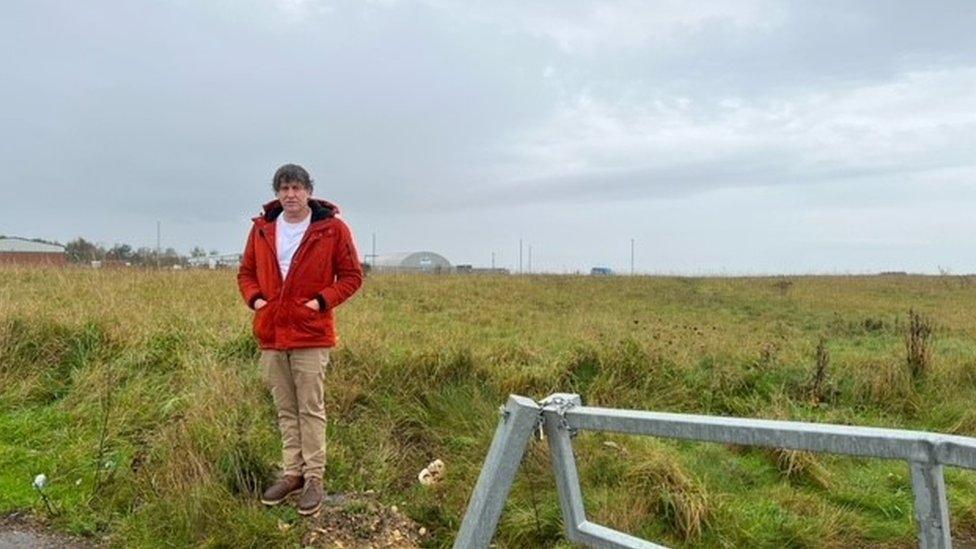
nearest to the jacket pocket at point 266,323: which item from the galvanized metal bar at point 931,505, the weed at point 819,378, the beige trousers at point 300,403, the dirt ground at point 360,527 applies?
the beige trousers at point 300,403

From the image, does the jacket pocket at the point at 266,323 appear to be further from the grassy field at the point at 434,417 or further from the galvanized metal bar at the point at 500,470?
the galvanized metal bar at the point at 500,470

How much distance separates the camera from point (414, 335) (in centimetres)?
888

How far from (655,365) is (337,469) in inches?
144

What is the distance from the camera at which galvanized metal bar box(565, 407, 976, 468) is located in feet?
5.46

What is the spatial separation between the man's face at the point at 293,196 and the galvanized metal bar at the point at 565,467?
2371 mm

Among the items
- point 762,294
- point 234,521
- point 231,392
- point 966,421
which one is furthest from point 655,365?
point 762,294

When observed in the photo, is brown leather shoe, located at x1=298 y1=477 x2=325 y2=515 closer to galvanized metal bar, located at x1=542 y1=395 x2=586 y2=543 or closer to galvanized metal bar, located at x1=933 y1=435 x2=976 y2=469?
galvanized metal bar, located at x1=542 y1=395 x2=586 y2=543

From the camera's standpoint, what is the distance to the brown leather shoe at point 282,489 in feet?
14.5

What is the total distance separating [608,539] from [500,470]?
43 cm

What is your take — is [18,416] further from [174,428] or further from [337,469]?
[337,469]

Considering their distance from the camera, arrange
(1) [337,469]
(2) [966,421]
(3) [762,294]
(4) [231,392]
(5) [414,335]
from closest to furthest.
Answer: (1) [337,469], (4) [231,392], (2) [966,421], (5) [414,335], (3) [762,294]

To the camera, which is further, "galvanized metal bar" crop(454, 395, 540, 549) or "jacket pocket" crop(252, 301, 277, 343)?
"jacket pocket" crop(252, 301, 277, 343)

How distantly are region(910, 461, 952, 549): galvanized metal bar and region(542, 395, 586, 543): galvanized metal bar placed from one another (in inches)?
41.1

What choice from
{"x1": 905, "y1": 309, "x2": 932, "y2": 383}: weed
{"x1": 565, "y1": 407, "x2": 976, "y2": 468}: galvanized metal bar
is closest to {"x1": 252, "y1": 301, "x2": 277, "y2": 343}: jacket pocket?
{"x1": 565, "y1": 407, "x2": 976, "y2": 468}: galvanized metal bar
